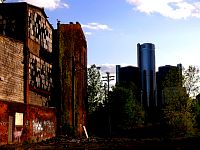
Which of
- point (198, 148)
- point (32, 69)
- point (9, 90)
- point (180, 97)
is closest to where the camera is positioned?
point (198, 148)

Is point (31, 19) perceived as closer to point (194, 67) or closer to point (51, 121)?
point (51, 121)

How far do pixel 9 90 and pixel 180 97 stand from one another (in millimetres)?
27510

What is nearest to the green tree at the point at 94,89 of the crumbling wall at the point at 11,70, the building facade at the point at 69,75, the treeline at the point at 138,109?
the treeline at the point at 138,109

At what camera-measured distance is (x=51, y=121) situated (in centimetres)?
4212

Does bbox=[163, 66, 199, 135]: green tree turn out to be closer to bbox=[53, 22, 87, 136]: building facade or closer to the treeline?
the treeline

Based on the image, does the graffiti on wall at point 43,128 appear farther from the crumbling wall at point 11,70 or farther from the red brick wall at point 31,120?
the crumbling wall at point 11,70

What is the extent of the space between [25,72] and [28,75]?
75 cm

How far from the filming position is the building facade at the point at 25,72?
31.1m

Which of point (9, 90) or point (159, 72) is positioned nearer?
point (9, 90)

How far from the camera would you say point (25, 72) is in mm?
34906

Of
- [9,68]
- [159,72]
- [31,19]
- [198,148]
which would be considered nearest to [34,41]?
[31,19]

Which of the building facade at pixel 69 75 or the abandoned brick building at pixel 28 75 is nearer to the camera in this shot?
the abandoned brick building at pixel 28 75

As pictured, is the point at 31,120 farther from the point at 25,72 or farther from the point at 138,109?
the point at 138,109

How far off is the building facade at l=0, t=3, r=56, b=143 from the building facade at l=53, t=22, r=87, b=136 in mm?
3398
